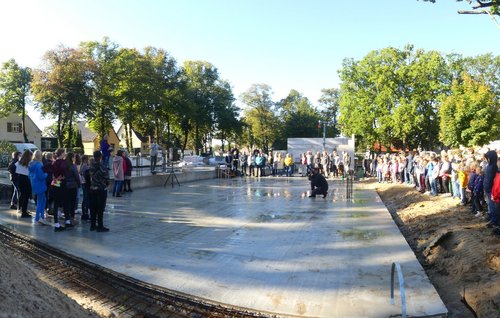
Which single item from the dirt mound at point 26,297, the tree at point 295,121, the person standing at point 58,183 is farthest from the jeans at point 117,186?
the tree at point 295,121

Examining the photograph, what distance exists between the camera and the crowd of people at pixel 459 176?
869 cm

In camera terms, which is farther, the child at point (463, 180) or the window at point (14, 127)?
the window at point (14, 127)

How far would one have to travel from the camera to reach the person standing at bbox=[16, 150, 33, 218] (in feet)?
33.5

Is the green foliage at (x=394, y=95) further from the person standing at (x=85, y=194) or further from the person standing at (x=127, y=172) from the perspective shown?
the person standing at (x=85, y=194)

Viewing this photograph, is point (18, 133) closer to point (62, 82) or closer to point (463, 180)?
point (62, 82)

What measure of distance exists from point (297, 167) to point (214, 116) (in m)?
32.5

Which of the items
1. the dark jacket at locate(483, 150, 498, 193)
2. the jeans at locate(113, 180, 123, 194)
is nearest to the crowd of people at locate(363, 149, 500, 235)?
the dark jacket at locate(483, 150, 498, 193)

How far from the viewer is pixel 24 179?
10406mm

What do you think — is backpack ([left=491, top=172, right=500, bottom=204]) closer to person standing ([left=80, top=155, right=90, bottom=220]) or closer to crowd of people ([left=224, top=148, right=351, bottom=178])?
person standing ([left=80, top=155, right=90, bottom=220])

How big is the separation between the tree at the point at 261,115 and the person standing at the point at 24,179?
228 ft

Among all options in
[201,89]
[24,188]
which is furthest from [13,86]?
[24,188]

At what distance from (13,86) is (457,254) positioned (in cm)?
6102

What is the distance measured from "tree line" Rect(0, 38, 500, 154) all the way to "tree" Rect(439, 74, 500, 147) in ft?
0.31

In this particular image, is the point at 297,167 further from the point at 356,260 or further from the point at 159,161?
the point at 356,260
